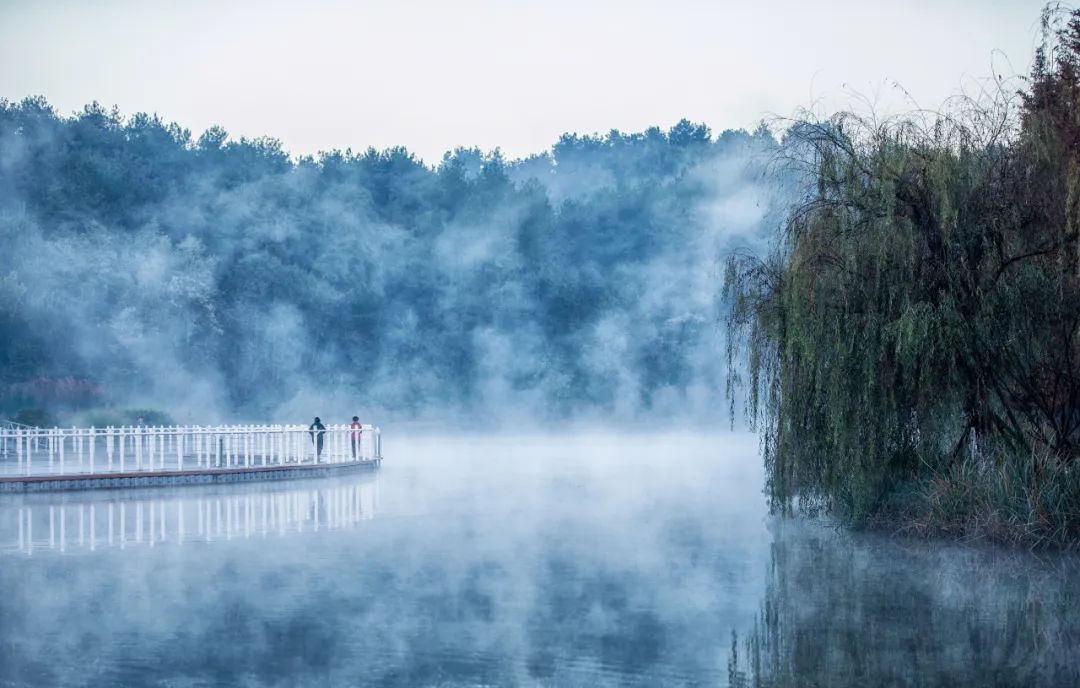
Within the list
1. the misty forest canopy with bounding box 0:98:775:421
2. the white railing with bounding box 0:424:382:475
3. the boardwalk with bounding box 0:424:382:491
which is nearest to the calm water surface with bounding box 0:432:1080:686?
the boardwalk with bounding box 0:424:382:491

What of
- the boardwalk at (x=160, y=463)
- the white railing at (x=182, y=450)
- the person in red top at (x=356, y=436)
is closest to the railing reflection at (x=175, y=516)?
the boardwalk at (x=160, y=463)

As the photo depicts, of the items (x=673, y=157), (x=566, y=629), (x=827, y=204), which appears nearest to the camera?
(x=566, y=629)

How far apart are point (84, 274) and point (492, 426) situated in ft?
67.3

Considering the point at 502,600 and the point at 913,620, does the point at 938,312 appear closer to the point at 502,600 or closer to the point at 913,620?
the point at 913,620

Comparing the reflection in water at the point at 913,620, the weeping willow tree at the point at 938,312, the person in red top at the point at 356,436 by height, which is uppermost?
the weeping willow tree at the point at 938,312

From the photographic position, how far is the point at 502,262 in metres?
65.6

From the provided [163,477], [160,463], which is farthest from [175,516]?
[160,463]

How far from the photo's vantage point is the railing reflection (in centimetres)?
1784

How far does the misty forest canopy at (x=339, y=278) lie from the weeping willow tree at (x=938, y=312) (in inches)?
1355

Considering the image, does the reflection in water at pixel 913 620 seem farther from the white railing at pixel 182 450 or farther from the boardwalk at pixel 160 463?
the white railing at pixel 182 450

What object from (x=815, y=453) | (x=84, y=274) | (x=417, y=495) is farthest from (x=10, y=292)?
(x=815, y=453)

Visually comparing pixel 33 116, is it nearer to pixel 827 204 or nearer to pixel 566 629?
pixel 827 204

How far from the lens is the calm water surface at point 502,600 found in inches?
387

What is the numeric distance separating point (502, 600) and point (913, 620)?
3843mm
